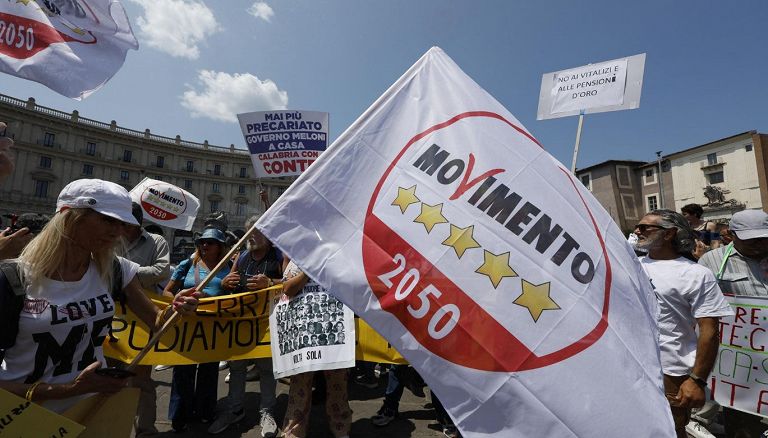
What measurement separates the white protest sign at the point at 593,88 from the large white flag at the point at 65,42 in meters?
5.08

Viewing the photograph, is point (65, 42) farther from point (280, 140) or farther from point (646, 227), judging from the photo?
point (646, 227)

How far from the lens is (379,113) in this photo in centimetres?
185

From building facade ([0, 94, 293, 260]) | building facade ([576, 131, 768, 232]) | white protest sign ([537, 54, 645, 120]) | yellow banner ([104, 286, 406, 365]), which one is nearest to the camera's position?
yellow banner ([104, 286, 406, 365])

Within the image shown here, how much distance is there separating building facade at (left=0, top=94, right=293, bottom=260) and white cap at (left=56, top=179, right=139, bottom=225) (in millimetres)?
40421

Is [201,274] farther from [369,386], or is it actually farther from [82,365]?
[369,386]

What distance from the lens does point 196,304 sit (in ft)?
6.17

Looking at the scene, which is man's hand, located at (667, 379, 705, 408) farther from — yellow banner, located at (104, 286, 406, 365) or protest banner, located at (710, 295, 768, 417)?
yellow banner, located at (104, 286, 406, 365)

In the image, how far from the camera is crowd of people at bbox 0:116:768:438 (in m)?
1.59

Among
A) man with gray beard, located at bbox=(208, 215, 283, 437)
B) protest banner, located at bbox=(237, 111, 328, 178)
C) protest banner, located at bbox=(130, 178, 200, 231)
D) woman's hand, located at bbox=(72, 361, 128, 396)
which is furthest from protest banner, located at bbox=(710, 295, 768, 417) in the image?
protest banner, located at bbox=(130, 178, 200, 231)

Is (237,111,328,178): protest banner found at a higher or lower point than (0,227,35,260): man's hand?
higher

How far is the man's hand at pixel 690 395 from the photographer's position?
2.34 metres

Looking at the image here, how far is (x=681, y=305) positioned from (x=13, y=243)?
13.2ft

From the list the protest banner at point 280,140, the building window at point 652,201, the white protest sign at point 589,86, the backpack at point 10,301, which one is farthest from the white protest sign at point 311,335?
the building window at point 652,201

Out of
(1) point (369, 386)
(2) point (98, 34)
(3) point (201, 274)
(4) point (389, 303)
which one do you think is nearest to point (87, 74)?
(2) point (98, 34)
